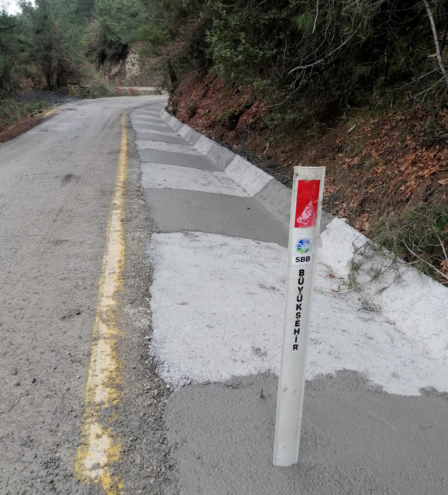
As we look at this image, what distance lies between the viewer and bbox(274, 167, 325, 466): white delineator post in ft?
6.15

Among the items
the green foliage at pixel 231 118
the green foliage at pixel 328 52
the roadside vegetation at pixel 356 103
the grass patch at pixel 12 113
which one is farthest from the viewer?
the grass patch at pixel 12 113

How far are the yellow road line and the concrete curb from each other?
3.25m

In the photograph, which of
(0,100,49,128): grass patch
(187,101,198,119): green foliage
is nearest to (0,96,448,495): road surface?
(187,101,198,119): green foliage

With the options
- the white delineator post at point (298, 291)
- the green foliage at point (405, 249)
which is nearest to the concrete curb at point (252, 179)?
the green foliage at point (405, 249)

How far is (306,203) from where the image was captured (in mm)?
1889

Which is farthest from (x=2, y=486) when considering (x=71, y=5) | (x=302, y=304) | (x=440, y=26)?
(x=71, y=5)

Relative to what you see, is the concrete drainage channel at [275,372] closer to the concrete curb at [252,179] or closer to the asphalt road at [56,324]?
the asphalt road at [56,324]

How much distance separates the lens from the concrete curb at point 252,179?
721cm

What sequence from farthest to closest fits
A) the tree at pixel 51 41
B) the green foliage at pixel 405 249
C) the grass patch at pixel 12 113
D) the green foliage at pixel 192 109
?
the tree at pixel 51 41 → the grass patch at pixel 12 113 → the green foliage at pixel 192 109 → the green foliage at pixel 405 249

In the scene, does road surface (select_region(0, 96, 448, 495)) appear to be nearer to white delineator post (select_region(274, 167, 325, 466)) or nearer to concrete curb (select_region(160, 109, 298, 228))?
white delineator post (select_region(274, 167, 325, 466))

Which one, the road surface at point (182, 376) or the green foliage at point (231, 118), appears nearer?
the road surface at point (182, 376)

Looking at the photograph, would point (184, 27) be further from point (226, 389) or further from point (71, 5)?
point (71, 5)

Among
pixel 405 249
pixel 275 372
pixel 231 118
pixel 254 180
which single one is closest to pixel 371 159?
pixel 405 249

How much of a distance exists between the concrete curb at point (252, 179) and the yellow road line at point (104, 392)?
3.25m
